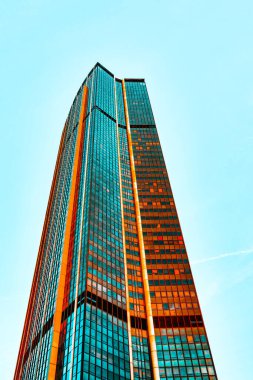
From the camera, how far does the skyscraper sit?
81.2 metres

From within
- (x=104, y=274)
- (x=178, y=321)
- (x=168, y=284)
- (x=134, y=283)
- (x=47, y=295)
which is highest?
(x=134, y=283)

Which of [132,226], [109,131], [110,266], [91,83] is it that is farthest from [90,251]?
[91,83]

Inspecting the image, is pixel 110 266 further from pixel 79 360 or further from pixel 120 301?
pixel 79 360

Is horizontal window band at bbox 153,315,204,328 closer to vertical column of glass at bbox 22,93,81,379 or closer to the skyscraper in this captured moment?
the skyscraper

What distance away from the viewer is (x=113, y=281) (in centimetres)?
9775

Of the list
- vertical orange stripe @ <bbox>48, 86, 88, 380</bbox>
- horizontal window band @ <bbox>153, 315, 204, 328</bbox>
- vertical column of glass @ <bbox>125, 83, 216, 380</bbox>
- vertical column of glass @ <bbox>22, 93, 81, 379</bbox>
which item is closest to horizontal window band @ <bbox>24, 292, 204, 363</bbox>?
horizontal window band @ <bbox>153, 315, 204, 328</bbox>

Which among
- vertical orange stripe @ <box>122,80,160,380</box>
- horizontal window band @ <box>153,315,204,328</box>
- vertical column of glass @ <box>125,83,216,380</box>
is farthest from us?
horizontal window band @ <box>153,315,204,328</box>

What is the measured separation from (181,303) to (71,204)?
4856cm

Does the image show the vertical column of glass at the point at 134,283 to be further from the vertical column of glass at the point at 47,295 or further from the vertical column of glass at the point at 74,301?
the vertical column of glass at the point at 47,295

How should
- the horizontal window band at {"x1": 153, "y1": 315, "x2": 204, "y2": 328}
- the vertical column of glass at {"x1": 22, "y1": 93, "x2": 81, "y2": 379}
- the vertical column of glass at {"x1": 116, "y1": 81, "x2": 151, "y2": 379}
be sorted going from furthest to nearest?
the horizontal window band at {"x1": 153, "y1": 315, "x2": 204, "y2": 328}
the vertical column of glass at {"x1": 22, "y1": 93, "x2": 81, "y2": 379}
the vertical column of glass at {"x1": 116, "y1": 81, "x2": 151, "y2": 379}

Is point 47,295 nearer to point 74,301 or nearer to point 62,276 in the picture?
point 62,276

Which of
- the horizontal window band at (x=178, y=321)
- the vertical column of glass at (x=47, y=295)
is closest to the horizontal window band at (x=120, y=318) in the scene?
the horizontal window band at (x=178, y=321)

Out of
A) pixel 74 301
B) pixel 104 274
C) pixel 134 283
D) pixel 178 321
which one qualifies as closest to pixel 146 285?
pixel 134 283

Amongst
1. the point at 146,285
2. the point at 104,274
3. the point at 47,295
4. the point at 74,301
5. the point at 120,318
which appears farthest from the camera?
the point at 47,295
